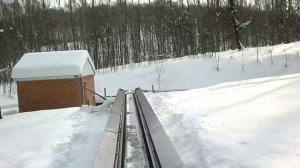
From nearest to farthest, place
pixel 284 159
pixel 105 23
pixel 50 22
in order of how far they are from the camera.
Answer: pixel 284 159, pixel 50 22, pixel 105 23

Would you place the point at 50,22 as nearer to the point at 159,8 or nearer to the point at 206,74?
the point at 159,8

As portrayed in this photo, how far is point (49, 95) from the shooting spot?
2386 centimetres

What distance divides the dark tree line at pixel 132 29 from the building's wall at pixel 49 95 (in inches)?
991

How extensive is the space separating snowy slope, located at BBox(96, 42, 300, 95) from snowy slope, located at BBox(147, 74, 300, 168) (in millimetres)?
18873

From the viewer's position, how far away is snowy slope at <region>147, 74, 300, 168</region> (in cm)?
677

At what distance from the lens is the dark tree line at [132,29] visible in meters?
50.2

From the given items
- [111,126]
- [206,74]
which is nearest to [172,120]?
[111,126]

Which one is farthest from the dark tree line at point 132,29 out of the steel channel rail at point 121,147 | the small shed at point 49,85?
the steel channel rail at point 121,147

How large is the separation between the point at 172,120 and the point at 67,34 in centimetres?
4837

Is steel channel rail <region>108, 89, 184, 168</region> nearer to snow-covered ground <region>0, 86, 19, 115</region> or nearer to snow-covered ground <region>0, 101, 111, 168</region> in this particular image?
snow-covered ground <region>0, 101, 111, 168</region>

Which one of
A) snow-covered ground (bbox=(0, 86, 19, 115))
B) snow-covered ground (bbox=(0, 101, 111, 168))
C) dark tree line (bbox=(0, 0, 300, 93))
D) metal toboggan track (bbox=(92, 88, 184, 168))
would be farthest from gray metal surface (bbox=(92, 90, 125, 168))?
dark tree line (bbox=(0, 0, 300, 93))

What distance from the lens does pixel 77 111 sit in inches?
692

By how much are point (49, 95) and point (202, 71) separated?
1556 centimetres

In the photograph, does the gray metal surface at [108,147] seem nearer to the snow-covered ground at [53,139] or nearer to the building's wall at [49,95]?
the snow-covered ground at [53,139]
